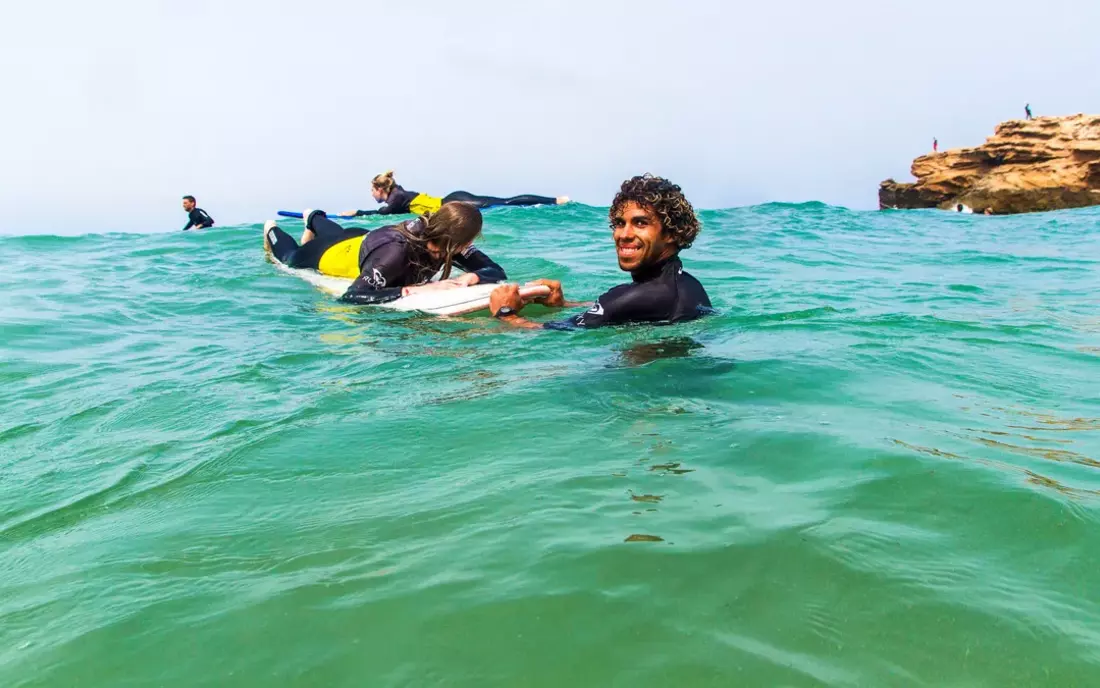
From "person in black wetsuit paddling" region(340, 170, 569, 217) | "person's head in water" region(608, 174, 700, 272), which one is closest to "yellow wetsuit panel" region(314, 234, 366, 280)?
"person's head in water" region(608, 174, 700, 272)

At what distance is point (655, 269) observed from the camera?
519cm

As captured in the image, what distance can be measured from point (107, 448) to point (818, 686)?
10.1 feet

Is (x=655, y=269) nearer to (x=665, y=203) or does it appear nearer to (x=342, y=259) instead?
(x=665, y=203)

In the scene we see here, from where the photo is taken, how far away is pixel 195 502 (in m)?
2.55

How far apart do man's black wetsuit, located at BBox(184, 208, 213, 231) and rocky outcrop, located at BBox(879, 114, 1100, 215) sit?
39.4 metres

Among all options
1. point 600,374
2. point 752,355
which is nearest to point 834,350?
point 752,355

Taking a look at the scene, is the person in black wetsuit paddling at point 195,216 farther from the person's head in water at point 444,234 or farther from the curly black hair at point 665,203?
the curly black hair at point 665,203

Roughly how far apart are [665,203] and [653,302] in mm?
653

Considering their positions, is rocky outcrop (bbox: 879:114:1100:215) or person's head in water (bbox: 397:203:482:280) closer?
person's head in water (bbox: 397:203:482:280)

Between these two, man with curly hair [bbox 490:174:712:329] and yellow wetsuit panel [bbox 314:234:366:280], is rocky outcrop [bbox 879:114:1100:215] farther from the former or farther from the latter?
man with curly hair [bbox 490:174:712:329]

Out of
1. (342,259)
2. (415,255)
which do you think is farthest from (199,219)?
(415,255)

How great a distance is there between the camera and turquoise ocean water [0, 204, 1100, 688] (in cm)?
153

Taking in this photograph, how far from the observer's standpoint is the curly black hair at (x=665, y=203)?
16.4 ft

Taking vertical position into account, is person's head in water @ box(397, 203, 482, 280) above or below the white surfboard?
above
